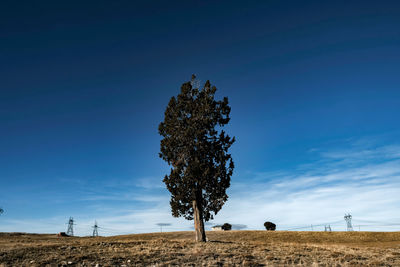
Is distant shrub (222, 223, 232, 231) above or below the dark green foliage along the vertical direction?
below

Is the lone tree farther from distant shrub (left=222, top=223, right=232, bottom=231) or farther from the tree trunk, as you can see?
distant shrub (left=222, top=223, right=232, bottom=231)

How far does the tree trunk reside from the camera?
27328 millimetres

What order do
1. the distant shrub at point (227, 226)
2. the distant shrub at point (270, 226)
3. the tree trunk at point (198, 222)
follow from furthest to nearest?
the distant shrub at point (227, 226), the distant shrub at point (270, 226), the tree trunk at point (198, 222)

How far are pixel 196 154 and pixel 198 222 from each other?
7.10 metres

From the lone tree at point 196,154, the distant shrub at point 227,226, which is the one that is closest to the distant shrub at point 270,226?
the distant shrub at point 227,226

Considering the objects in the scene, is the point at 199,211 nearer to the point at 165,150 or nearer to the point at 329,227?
the point at 165,150

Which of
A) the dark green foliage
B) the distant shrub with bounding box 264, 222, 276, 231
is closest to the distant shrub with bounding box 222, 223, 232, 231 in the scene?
the distant shrub with bounding box 264, 222, 276, 231

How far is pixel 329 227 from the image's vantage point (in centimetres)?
8269

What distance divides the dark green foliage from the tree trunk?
405mm

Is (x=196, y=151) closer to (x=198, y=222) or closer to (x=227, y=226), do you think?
(x=198, y=222)

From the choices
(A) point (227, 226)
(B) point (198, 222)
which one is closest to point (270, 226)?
(A) point (227, 226)

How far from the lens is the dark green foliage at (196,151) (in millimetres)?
27703


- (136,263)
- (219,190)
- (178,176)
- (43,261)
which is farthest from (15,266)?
(219,190)

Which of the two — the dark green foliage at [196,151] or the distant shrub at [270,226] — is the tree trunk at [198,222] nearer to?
the dark green foliage at [196,151]
